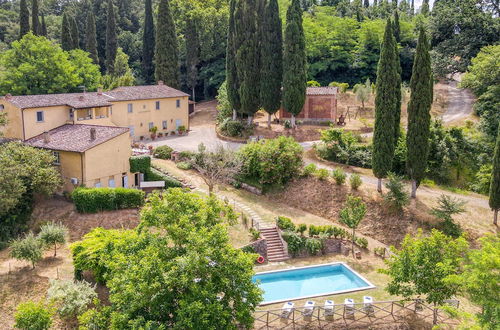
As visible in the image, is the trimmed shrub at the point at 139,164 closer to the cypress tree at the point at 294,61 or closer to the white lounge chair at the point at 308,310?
the cypress tree at the point at 294,61

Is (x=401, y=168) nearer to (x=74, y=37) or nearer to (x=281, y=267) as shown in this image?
(x=281, y=267)

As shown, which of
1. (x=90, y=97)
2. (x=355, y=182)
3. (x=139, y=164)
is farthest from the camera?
(x=90, y=97)

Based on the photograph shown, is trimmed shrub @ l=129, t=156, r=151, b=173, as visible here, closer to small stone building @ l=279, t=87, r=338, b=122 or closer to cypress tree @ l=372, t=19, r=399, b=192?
cypress tree @ l=372, t=19, r=399, b=192

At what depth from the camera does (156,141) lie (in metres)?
47.7

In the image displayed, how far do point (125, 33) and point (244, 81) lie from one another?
39650mm

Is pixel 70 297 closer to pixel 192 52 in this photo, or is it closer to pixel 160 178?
pixel 160 178

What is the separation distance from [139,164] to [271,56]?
18105 mm

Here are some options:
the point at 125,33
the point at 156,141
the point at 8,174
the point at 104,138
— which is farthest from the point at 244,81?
the point at 125,33

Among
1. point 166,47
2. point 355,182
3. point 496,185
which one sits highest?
point 166,47

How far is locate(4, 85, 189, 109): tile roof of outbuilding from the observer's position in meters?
36.7

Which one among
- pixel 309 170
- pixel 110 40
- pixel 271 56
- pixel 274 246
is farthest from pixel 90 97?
pixel 110 40

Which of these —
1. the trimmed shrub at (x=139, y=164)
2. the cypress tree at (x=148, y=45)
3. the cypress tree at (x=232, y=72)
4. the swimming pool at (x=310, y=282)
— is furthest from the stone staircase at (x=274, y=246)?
the cypress tree at (x=148, y=45)

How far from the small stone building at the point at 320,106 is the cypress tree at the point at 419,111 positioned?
62.5ft

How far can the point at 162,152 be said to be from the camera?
40750 mm
